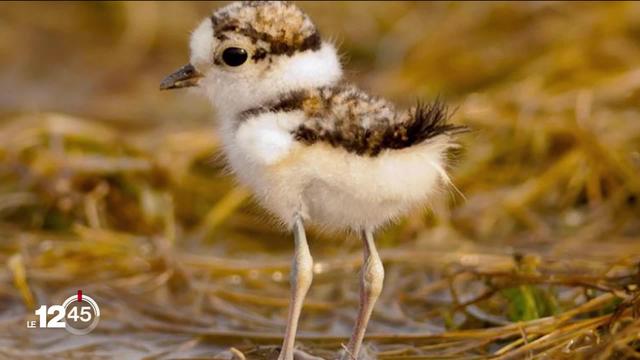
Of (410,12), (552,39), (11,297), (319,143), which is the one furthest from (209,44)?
(410,12)

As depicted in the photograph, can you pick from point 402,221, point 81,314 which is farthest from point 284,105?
point 402,221

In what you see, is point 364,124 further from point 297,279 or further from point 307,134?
point 297,279

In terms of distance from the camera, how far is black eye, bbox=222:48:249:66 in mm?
2957

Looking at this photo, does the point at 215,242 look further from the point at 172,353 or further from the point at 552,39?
the point at 552,39

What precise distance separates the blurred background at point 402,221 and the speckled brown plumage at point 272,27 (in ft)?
1.56

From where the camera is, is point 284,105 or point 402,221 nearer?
point 284,105

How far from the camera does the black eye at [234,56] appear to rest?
9.70 ft

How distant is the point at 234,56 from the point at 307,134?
1.10 feet

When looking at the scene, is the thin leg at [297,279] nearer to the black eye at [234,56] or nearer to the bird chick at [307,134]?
the bird chick at [307,134]

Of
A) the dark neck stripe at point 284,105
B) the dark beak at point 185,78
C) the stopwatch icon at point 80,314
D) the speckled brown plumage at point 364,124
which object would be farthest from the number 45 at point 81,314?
the speckled brown plumage at point 364,124

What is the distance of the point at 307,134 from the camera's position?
2740 millimetres

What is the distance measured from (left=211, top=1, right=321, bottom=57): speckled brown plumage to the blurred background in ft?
1.56

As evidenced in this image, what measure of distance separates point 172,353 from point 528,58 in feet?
9.80

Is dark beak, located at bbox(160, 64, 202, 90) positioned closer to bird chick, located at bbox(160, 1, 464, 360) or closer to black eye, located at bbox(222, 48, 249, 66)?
bird chick, located at bbox(160, 1, 464, 360)
